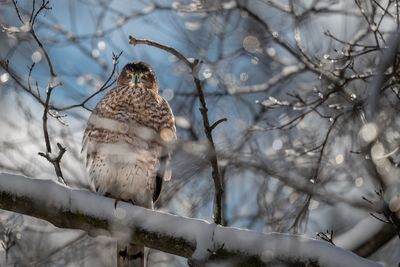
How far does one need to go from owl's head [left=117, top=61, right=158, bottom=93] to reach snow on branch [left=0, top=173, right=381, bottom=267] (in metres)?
2.15

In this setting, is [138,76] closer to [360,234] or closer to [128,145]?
[128,145]

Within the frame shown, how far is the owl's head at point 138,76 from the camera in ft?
18.6

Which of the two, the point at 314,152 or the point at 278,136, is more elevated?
the point at 278,136

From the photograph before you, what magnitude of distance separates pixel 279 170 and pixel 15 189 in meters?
2.11

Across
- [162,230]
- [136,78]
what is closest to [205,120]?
[162,230]

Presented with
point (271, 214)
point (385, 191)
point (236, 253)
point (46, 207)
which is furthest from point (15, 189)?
point (271, 214)

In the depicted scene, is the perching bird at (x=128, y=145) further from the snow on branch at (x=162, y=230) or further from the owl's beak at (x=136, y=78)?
the snow on branch at (x=162, y=230)

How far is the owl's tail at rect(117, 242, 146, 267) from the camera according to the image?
185 inches

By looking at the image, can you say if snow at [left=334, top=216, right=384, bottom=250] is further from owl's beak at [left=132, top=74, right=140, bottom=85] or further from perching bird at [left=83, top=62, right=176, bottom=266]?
owl's beak at [left=132, top=74, right=140, bottom=85]

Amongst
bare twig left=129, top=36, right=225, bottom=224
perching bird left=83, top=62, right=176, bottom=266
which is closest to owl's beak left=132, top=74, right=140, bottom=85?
perching bird left=83, top=62, right=176, bottom=266

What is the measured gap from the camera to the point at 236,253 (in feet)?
11.0

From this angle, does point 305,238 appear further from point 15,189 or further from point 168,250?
point 15,189

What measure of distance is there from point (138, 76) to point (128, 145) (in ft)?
2.91

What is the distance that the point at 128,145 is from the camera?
5125 mm
